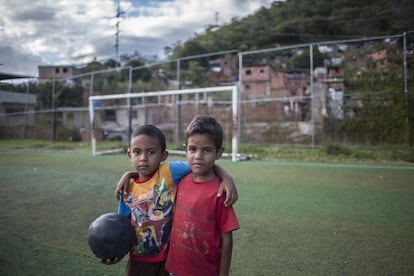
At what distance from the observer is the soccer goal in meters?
11.7

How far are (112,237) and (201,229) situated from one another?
1.52ft

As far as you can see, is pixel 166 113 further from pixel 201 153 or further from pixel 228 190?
pixel 228 190

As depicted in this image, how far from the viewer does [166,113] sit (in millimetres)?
15414

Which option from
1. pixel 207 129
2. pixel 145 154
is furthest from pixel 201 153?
pixel 145 154

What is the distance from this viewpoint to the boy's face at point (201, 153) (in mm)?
1607

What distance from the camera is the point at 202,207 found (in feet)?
5.17

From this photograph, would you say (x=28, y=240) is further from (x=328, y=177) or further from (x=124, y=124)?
(x=124, y=124)

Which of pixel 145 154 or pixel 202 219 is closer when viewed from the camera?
pixel 202 219

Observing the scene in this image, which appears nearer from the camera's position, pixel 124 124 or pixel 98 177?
pixel 98 177

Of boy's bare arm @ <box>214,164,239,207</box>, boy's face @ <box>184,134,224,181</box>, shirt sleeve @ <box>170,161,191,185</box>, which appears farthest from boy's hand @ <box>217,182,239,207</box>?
shirt sleeve @ <box>170,161,191,185</box>

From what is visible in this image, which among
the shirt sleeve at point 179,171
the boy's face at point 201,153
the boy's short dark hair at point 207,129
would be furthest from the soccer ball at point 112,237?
the boy's short dark hair at point 207,129

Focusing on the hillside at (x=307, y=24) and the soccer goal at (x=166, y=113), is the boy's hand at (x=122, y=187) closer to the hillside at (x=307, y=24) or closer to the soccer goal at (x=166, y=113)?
the hillside at (x=307, y=24)

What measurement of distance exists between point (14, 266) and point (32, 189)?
11.3 feet

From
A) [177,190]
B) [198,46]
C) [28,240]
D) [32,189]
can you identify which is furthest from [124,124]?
[198,46]
